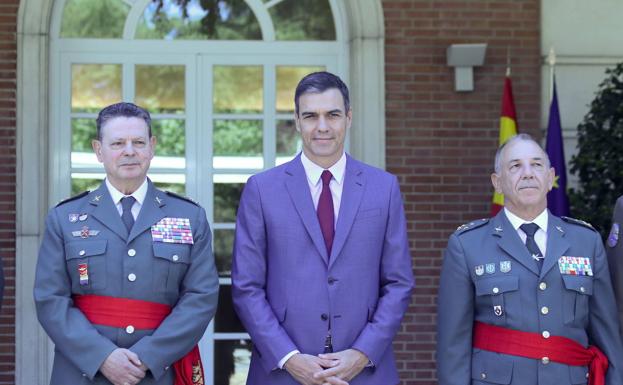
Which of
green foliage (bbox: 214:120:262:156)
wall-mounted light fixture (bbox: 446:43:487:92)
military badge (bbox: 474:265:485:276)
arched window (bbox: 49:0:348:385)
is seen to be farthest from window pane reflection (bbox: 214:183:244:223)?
military badge (bbox: 474:265:485:276)

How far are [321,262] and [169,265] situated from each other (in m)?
0.58

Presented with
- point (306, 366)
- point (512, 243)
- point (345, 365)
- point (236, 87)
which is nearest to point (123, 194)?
point (306, 366)

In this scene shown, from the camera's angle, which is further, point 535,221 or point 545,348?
point 535,221

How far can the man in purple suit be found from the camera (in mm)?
4008

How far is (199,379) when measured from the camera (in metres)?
4.18

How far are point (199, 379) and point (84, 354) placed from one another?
0.51 metres

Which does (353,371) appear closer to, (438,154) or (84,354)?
(84,354)

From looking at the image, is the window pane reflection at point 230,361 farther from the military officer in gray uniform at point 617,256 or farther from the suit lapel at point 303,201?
the military officer in gray uniform at point 617,256

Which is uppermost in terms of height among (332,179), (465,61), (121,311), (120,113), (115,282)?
(465,61)

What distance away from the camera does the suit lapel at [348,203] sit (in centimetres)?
407

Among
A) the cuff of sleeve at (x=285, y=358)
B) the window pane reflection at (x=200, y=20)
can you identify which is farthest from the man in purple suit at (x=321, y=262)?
the window pane reflection at (x=200, y=20)

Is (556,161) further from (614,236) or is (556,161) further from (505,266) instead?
(505,266)

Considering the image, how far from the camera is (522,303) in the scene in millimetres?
4047

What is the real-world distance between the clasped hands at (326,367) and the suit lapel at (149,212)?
2.49ft
